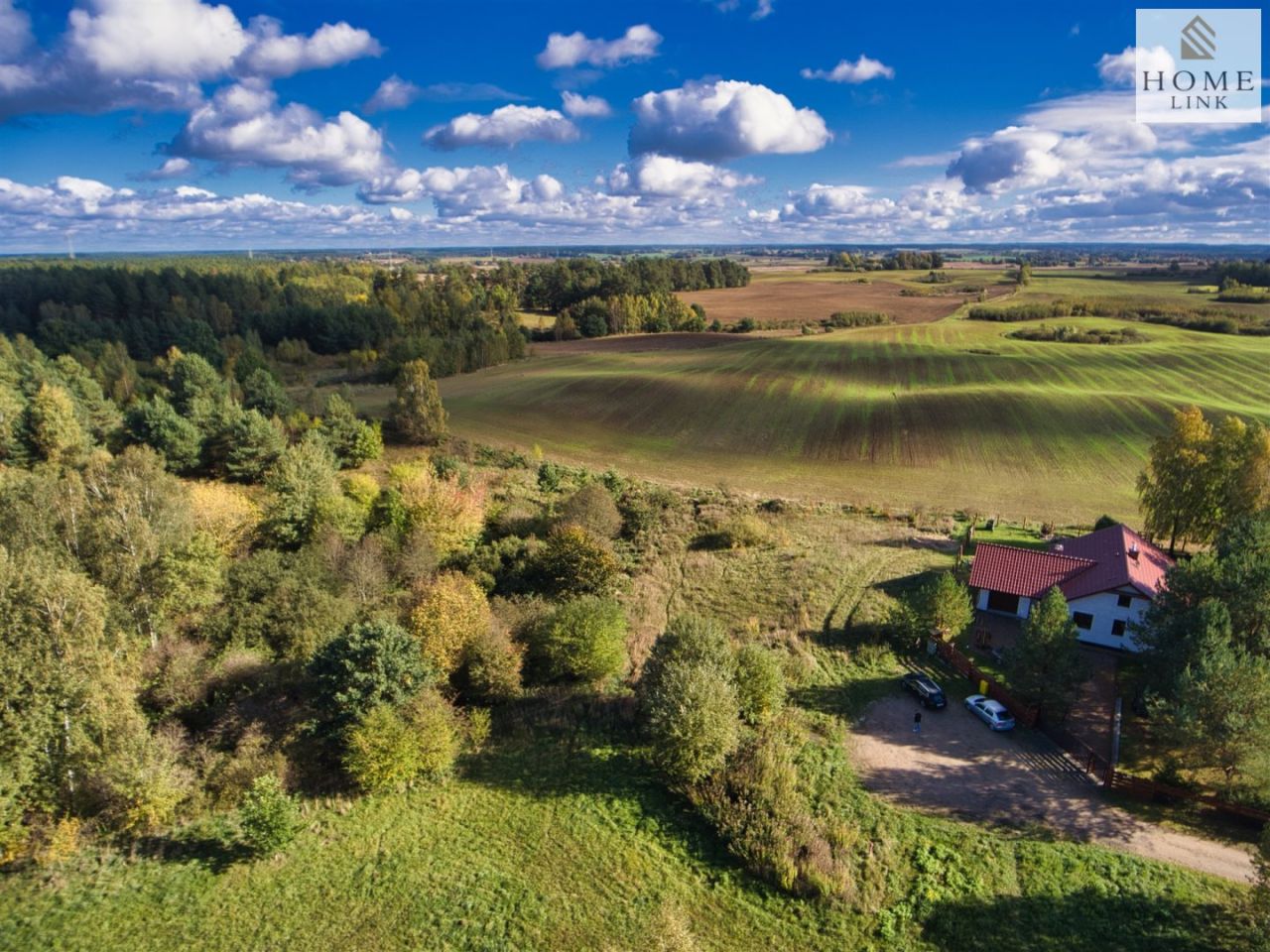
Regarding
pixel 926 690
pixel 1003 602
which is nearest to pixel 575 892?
pixel 926 690

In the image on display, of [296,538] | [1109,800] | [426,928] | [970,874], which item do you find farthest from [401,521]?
[1109,800]

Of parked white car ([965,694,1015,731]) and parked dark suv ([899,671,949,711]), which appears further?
parked dark suv ([899,671,949,711])

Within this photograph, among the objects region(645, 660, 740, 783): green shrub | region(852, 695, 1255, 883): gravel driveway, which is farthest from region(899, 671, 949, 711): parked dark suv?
region(645, 660, 740, 783): green shrub

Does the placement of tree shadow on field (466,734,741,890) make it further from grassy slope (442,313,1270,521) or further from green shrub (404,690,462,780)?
Answer: grassy slope (442,313,1270,521)

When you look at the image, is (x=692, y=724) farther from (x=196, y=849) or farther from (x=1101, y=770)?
(x=196, y=849)

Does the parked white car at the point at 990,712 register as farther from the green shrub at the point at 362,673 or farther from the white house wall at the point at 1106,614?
the green shrub at the point at 362,673

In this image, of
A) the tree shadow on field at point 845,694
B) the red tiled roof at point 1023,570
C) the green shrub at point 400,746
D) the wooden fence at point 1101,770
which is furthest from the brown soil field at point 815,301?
the green shrub at point 400,746

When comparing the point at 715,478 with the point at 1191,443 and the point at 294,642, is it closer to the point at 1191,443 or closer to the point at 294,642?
the point at 1191,443
